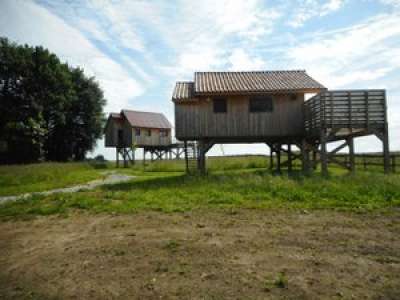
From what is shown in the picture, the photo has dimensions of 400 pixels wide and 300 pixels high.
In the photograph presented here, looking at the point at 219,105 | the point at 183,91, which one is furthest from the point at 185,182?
the point at 183,91

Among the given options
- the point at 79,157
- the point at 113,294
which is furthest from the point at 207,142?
the point at 79,157

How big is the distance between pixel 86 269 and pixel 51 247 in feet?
4.53

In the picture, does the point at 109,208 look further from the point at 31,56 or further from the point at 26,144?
the point at 31,56

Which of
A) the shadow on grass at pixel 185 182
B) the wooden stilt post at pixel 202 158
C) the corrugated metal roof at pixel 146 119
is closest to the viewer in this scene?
the shadow on grass at pixel 185 182

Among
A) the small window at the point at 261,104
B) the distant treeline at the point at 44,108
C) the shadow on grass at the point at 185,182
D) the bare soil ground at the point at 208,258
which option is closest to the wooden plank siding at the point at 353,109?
the small window at the point at 261,104

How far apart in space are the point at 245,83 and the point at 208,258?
491 inches

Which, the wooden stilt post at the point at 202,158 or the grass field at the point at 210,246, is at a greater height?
the wooden stilt post at the point at 202,158

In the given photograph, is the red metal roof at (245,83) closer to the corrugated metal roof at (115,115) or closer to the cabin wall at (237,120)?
the cabin wall at (237,120)

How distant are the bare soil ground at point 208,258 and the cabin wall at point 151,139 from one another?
2454cm

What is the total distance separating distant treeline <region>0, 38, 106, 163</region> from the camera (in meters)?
26.8

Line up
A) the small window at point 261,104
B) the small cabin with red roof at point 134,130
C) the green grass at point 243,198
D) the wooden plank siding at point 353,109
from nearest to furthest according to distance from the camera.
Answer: the green grass at point 243,198 < the wooden plank siding at point 353,109 < the small window at point 261,104 < the small cabin with red roof at point 134,130

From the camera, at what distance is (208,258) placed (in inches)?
136

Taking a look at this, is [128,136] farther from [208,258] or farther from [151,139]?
[208,258]

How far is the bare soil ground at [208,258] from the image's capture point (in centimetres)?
269
